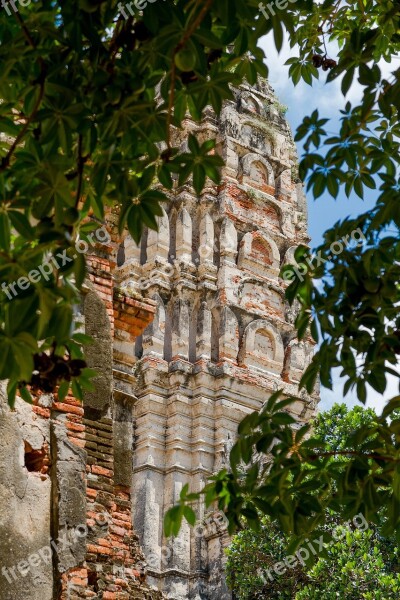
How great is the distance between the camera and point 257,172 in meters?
26.5

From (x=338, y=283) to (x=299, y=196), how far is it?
23601 mm

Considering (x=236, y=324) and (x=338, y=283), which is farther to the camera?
(x=236, y=324)

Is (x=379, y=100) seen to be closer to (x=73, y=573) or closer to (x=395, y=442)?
(x=395, y=442)

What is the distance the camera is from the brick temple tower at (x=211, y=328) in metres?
20.8

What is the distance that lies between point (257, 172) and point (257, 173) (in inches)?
1.1

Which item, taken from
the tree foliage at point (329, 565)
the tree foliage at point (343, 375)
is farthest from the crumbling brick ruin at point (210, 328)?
the tree foliage at point (343, 375)

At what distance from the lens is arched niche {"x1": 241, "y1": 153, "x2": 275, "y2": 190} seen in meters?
26.1

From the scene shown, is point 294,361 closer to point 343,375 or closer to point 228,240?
point 228,240

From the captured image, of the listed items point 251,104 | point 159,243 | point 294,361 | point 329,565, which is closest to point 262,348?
point 294,361

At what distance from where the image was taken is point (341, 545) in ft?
53.2

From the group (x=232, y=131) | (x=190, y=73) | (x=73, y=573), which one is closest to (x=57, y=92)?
(x=190, y=73)

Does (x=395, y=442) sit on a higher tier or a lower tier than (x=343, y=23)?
lower

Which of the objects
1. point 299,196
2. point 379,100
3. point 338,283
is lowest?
point 338,283

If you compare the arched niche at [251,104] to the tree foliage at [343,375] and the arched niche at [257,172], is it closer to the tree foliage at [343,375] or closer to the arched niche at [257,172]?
the arched niche at [257,172]
